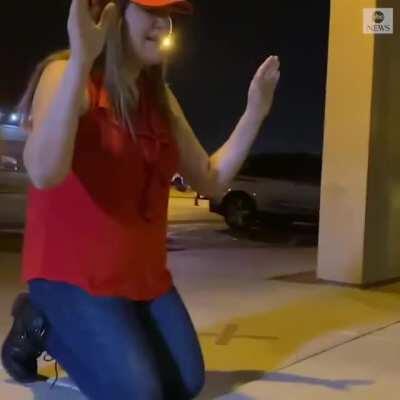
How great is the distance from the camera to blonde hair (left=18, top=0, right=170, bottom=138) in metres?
3.37

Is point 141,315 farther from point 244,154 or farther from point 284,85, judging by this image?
point 284,85

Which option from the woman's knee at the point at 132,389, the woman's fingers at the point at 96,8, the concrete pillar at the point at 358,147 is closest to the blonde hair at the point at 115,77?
the woman's fingers at the point at 96,8

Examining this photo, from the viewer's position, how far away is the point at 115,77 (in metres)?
3.43

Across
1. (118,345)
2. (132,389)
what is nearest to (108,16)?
(118,345)

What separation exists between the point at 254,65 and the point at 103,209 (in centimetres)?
1445

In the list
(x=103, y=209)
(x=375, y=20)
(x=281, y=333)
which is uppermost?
(x=375, y=20)

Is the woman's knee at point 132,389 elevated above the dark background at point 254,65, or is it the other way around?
the dark background at point 254,65

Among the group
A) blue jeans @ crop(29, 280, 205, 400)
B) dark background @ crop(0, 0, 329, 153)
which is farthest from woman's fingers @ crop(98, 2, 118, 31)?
dark background @ crop(0, 0, 329, 153)

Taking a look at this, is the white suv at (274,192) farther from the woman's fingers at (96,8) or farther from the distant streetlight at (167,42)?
the woman's fingers at (96,8)

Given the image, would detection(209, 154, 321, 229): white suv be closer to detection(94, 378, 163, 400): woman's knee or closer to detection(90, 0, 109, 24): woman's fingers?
detection(94, 378, 163, 400): woman's knee

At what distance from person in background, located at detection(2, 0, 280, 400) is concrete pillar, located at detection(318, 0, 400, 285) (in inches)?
153

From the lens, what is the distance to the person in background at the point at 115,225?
3.41 meters

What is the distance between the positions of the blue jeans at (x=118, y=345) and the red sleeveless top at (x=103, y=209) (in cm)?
7

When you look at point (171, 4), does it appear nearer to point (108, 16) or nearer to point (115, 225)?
point (108, 16)
